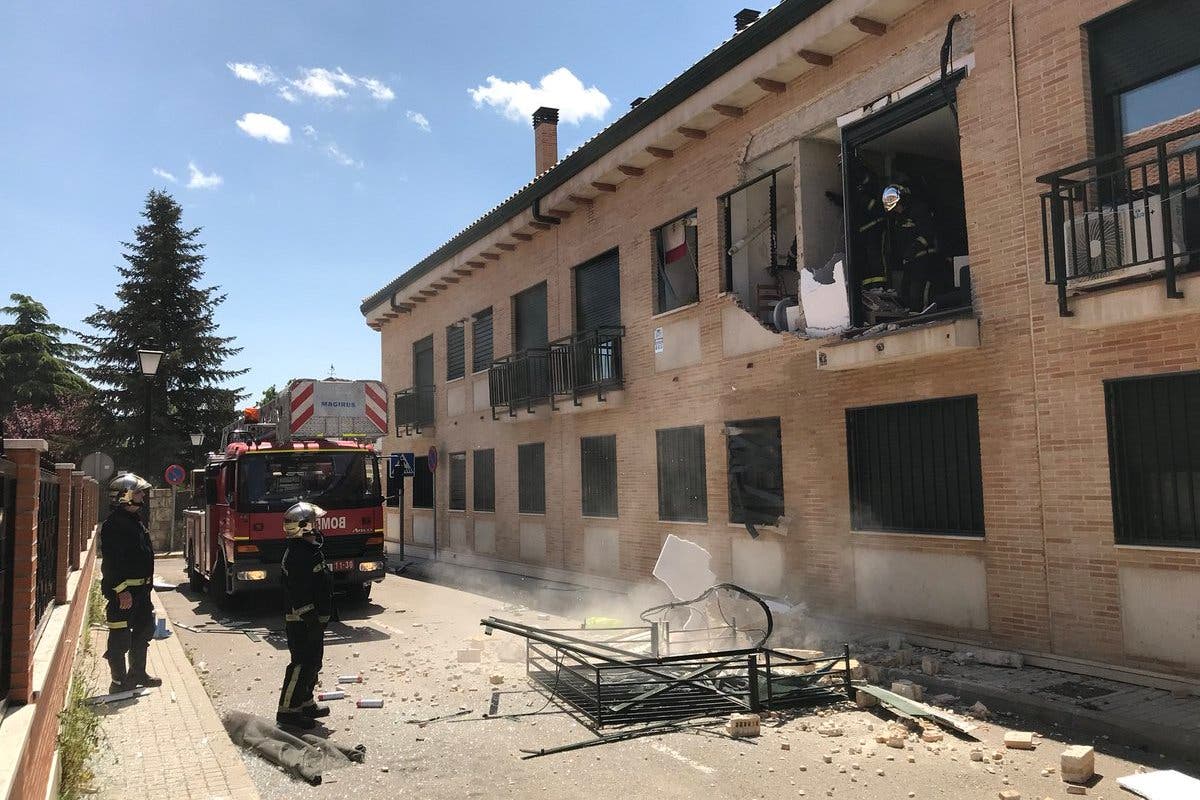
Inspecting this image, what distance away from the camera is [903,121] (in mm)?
10219

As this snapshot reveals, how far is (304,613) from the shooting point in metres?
6.98

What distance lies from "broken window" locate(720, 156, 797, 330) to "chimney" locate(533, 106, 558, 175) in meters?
10.5

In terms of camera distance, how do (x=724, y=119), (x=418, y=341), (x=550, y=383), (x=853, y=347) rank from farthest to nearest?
1. (x=418, y=341)
2. (x=550, y=383)
3. (x=724, y=119)
4. (x=853, y=347)

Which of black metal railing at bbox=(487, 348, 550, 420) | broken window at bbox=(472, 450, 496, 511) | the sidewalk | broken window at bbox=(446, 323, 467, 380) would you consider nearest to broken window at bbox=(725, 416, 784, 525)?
black metal railing at bbox=(487, 348, 550, 420)

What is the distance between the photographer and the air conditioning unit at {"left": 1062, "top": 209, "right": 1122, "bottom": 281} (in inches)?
286

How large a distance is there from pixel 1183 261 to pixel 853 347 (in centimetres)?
346

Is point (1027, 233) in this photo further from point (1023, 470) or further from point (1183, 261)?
point (1023, 470)

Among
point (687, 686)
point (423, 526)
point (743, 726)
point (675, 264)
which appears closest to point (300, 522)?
point (687, 686)

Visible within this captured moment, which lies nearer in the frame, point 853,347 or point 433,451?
point 853,347

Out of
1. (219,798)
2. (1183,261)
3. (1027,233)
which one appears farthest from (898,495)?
(219,798)

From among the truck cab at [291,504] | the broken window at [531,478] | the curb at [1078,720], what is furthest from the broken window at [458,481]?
the curb at [1078,720]

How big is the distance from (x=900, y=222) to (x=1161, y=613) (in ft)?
16.9

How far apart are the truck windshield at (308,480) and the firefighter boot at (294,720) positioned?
234 inches

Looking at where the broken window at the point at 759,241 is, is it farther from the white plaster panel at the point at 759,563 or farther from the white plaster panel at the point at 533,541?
the white plaster panel at the point at 533,541
